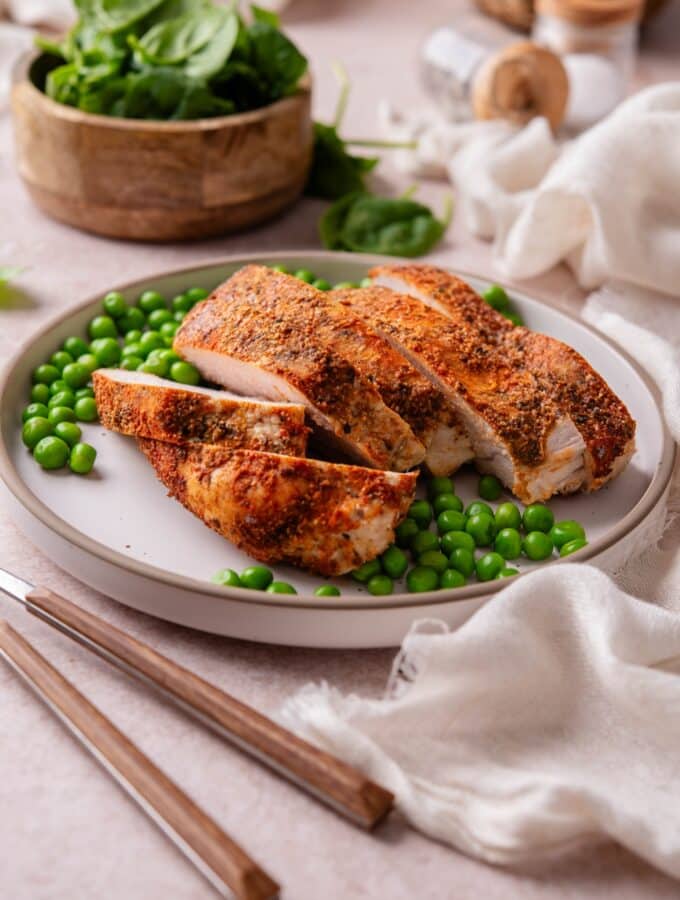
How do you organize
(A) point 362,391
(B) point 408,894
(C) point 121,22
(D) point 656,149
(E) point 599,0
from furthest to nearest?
(E) point 599,0, (C) point 121,22, (D) point 656,149, (A) point 362,391, (B) point 408,894

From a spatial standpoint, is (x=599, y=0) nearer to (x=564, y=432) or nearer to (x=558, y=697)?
(x=564, y=432)

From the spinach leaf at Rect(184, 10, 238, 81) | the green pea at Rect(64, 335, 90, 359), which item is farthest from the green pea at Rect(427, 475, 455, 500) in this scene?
the spinach leaf at Rect(184, 10, 238, 81)

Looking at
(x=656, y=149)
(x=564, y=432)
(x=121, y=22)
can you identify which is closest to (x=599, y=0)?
(x=656, y=149)

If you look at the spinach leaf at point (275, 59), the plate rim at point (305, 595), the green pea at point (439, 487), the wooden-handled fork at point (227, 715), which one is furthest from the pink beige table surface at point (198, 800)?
the spinach leaf at point (275, 59)

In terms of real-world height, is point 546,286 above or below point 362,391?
below

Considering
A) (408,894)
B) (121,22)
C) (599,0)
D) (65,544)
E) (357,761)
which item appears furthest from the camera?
(599,0)

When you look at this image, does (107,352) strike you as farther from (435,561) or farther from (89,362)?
(435,561)

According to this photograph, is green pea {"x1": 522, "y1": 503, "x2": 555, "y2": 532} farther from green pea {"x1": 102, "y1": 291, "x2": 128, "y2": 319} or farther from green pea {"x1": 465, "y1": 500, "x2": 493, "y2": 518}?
green pea {"x1": 102, "y1": 291, "x2": 128, "y2": 319}

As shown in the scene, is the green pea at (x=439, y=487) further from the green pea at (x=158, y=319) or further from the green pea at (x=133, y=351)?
Answer: the green pea at (x=158, y=319)
